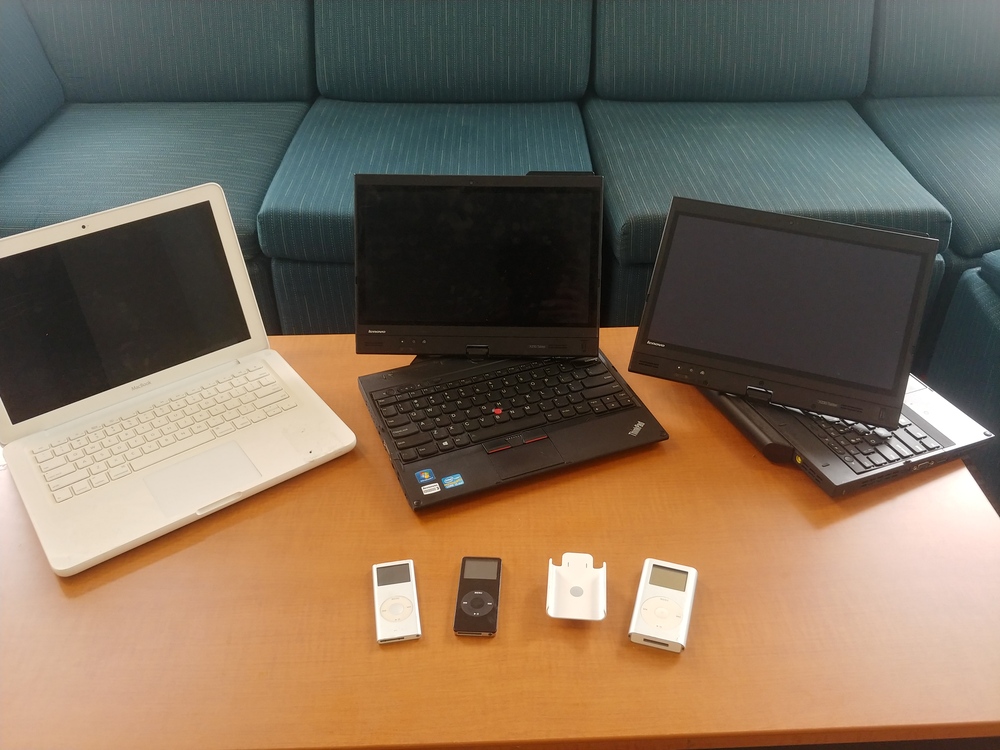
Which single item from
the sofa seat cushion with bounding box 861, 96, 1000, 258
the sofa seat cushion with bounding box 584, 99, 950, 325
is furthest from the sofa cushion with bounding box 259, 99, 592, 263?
the sofa seat cushion with bounding box 861, 96, 1000, 258

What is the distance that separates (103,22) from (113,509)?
159 centimetres

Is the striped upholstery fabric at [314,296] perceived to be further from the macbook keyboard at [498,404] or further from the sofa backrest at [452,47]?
the macbook keyboard at [498,404]

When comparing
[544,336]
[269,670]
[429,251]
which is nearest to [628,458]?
[544,336]

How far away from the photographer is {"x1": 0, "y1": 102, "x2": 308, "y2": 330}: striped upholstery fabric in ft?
5.29

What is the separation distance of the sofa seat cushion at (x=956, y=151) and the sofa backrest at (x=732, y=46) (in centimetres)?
15

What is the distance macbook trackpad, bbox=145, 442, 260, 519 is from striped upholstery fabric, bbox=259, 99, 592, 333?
756 millimetres

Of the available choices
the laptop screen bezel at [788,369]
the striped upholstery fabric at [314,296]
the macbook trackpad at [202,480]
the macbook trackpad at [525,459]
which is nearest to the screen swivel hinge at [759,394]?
the laptop screen bezel at [788,369]

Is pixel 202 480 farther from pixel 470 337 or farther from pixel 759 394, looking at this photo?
pixel 759 394

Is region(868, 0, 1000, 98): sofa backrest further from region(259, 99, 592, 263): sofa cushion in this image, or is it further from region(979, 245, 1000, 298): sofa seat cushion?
region(259, 99, 592, 263): sofa cushion

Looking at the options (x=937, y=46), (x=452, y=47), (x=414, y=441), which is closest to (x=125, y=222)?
(x=414, y=441)

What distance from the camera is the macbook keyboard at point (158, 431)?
2.97 feet

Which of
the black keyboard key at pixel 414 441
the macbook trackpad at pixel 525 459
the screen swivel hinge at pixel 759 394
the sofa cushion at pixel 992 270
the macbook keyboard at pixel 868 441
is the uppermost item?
the screen swivel hinge at pixel 759 394

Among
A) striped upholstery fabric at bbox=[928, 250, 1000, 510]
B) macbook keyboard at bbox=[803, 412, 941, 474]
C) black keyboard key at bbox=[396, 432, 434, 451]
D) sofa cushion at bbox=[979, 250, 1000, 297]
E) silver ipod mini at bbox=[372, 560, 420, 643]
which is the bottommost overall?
striped upholstery fabric at bbox=[928, 250, 1000, 510]

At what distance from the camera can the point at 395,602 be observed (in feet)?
2.56
